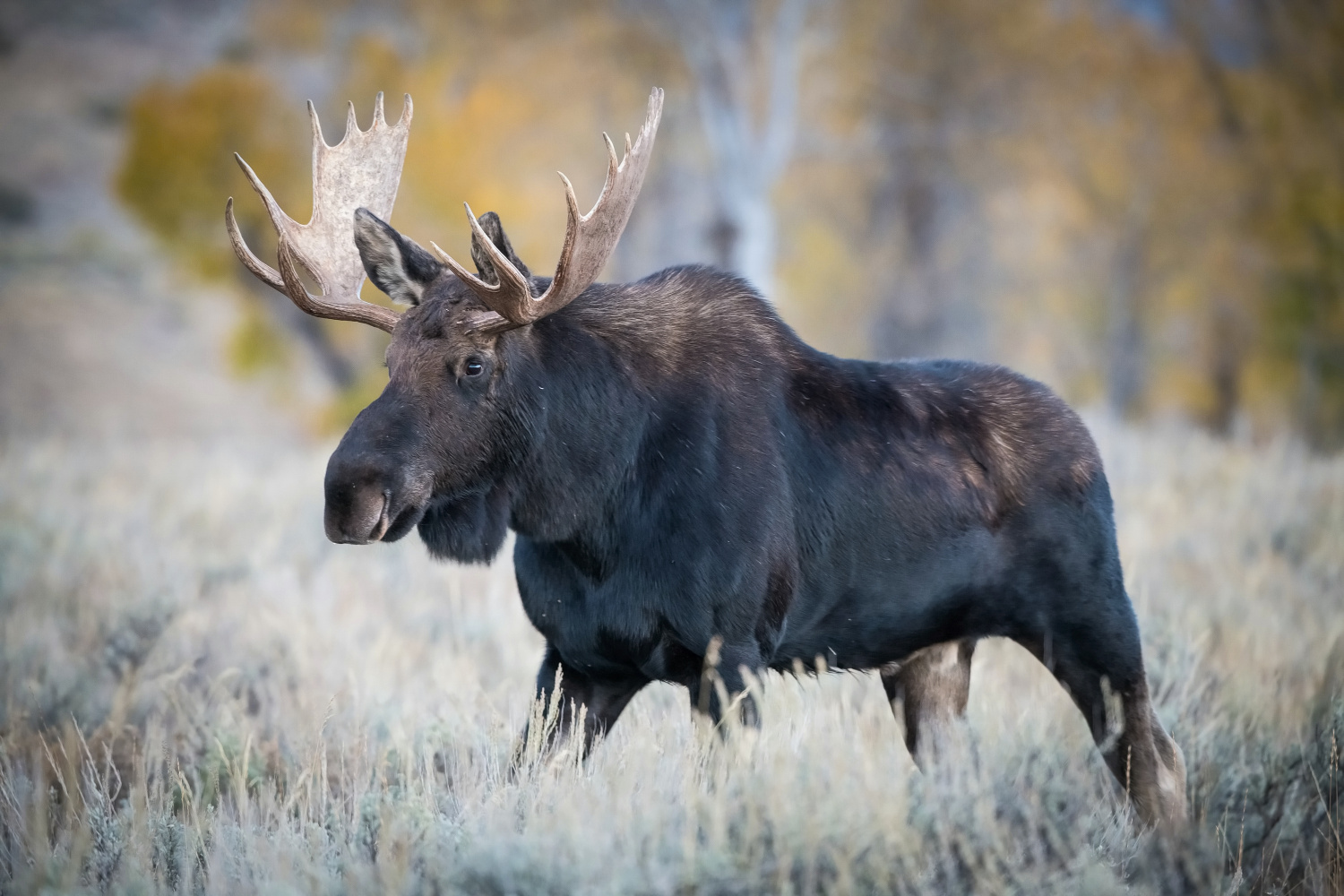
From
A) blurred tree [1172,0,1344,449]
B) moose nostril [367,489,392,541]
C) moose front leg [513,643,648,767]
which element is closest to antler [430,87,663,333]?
moose nostril [367,489,392,541]

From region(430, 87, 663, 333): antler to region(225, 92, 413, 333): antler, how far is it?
1.31 feet

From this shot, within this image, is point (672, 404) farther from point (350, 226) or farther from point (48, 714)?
point (48, 714)

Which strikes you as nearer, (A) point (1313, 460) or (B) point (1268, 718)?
(B) point (1268, 718)

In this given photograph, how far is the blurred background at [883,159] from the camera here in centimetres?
1562

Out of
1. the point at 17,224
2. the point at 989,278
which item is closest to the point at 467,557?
the point at 989,278

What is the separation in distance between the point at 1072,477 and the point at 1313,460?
9862 millimetres

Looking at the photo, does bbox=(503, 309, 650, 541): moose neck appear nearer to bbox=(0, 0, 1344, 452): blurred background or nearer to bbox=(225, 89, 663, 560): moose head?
bbox=(225, 89, 663, 560): moose head

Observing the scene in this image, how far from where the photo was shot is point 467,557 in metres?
3.98

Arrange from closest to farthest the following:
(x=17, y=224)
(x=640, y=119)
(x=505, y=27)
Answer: (x=505, y=27), (x=640, y=119), (x=17, y=224)

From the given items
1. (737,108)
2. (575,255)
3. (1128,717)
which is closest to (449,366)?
(575,255)

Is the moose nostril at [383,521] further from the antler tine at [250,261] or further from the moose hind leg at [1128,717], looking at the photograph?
the moose hind leg at [1128,717]

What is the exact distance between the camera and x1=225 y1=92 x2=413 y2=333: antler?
400 cm

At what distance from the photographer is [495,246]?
12.9ft

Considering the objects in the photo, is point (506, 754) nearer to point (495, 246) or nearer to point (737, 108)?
point (495, 246)
